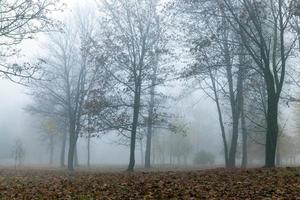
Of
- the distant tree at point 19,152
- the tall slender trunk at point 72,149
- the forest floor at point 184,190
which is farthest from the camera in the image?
the distant tree at point 19,152

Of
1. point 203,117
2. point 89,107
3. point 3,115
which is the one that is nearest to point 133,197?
point 89,107

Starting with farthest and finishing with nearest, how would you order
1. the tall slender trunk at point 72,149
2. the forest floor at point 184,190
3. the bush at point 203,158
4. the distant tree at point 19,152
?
the bush at point 203,158 < the distant tree at point 19,152 < the tall slender trunk at point 72,149 < the forest floor at point 184,190

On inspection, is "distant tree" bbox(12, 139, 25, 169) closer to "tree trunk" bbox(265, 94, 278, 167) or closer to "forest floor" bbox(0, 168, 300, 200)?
"tree trunk" bbox(265, 94, 278, 167)

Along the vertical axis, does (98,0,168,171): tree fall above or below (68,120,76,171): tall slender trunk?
above

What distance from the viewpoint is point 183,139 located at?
224ft

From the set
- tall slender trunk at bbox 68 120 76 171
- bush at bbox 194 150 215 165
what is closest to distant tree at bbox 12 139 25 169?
tall slender trunk at bbox 68 120 76 171

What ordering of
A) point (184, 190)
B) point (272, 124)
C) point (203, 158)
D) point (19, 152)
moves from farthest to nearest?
1. point (203, 158)
2. point (19, 152)
3. point (272, 124)
4. point (184, 190)

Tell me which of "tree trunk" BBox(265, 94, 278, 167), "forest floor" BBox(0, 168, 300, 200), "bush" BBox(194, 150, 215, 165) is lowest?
"bush" BBox(194, 150, 215, 165)

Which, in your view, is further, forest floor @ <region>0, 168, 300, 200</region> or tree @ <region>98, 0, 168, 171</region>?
tree @ <region>98, 0, 168, 171</region>

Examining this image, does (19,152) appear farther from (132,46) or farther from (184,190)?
(184,190)

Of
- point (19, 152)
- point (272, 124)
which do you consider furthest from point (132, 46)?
point (19, 152)

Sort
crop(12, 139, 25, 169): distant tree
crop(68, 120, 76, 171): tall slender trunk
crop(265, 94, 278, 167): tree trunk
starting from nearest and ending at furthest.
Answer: crop(265, 94, 278, 167): tree trunk
crop(68, 120, 76, 171): tall slender trunk
crop(12, 139, 25, 169): distant tree

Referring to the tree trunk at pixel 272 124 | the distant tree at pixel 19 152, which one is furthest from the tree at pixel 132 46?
the distant tree at pixel 19 152

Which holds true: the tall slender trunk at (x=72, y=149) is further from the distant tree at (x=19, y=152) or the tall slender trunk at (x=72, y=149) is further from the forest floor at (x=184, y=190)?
the forest floor at (x=184, y=190)
